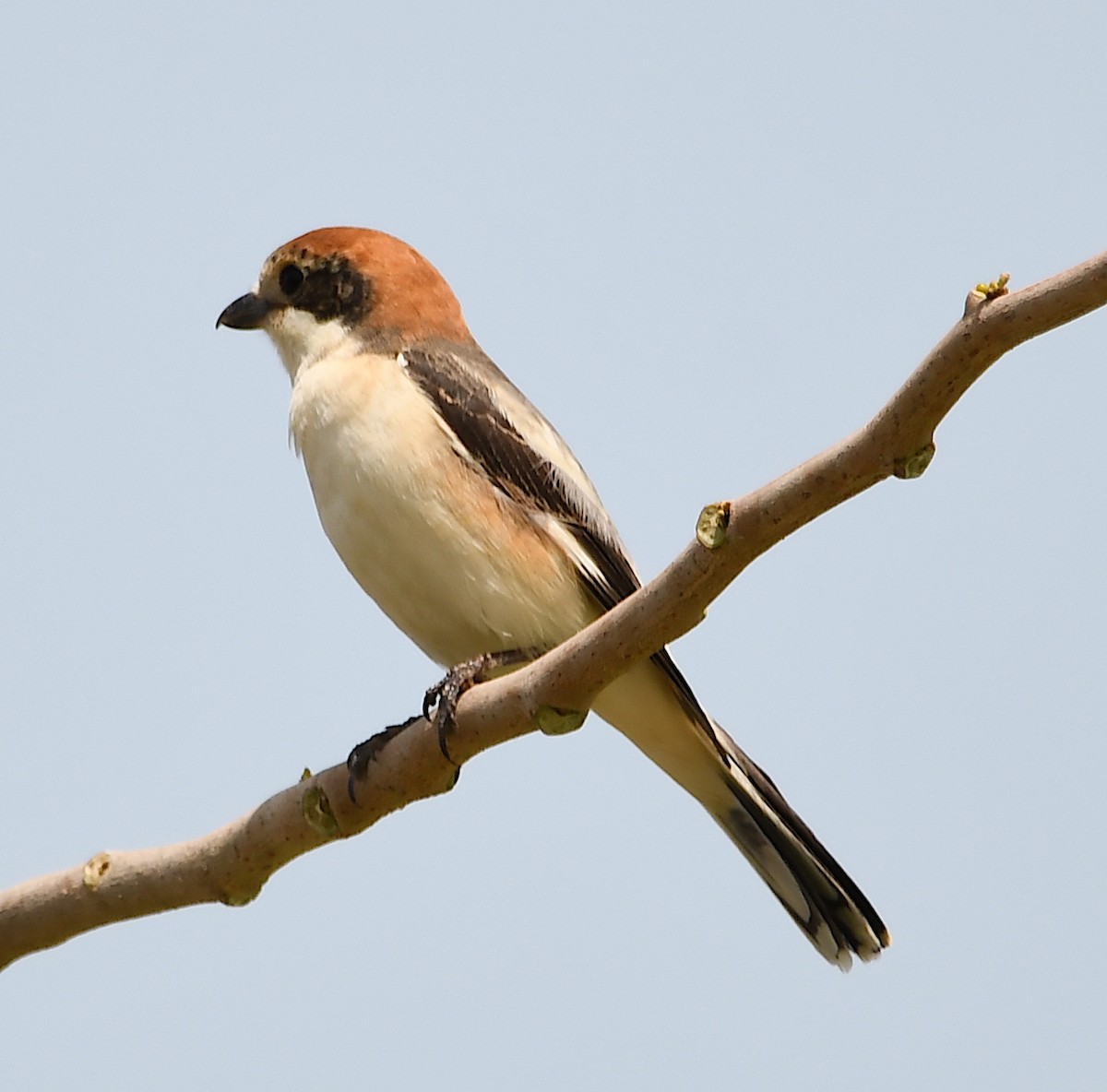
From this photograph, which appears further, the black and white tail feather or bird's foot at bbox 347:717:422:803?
the black and white tail feather

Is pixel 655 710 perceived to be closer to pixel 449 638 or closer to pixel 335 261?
pixel 449 638

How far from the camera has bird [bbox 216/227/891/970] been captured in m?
5.26

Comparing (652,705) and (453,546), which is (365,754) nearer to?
(453,546)

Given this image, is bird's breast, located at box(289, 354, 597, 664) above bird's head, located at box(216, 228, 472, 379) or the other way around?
the other way around

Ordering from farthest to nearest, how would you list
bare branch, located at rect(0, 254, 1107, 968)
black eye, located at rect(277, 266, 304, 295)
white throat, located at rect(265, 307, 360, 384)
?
black eye, located at rect(277, 266, 304, 295) → white throat, located at rect(265, 307, 360, 384) → bare branch, located at rect(0, 254, 1107, 968)

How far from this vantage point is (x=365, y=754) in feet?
15.5

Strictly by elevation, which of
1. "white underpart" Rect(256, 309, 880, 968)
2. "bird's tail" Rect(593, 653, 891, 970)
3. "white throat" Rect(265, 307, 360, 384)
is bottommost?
"bird's tail" Rect(593, 653, 891, 970)

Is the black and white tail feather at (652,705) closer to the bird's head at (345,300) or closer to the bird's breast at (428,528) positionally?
the bird's breast at (428,528)

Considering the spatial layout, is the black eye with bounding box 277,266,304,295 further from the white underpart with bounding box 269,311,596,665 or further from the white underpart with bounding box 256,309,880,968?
the white underpart with bounding box 269,311,596,665

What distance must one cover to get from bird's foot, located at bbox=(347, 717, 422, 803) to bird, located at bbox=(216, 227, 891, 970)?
24.9 inches

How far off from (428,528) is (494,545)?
0.23m

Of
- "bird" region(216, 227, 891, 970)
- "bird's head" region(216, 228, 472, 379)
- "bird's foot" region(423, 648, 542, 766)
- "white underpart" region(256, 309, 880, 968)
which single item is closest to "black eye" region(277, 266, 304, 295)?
"bird's head" region(216, 228, 472, 379)

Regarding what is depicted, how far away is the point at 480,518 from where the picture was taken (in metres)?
5.27

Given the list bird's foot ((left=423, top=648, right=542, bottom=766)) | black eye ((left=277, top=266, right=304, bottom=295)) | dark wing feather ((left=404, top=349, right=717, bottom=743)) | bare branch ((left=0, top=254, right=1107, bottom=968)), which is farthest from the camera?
black eye ((left=277, top=266, right=304, bottom=295))
